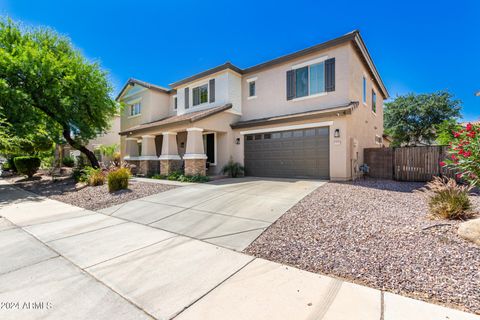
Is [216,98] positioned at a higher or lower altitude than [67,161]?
higher

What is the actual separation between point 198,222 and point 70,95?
1220cm

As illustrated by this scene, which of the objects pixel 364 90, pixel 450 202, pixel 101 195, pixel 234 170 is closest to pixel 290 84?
pixel 364 90

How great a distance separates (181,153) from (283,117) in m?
7.62

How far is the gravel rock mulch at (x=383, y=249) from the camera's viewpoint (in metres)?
2.52

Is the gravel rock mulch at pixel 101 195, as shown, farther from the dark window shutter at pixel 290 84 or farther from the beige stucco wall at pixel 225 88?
the dark window shutter at pixel 290 84

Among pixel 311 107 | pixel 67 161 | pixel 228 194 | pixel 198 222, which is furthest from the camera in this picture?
pixel 67 161

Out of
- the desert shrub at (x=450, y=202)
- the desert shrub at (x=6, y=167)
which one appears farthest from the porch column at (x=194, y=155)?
the desert shrub at (x=6, y=167)

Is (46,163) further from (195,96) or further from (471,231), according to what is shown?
(471,231)

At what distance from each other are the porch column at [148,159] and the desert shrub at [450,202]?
549 inches

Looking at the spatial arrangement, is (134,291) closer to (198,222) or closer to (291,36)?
(198,222)

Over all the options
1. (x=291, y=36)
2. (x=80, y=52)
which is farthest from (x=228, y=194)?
(x=80, y=52)

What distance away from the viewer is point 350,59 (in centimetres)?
1030

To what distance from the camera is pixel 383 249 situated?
3.35 meters

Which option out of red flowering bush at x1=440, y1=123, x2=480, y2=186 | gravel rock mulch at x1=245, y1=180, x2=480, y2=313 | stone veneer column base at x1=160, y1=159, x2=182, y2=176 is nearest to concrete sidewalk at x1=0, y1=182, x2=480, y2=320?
gravel rock mulch at x1=245, y1=180, x2=480, y2=313
